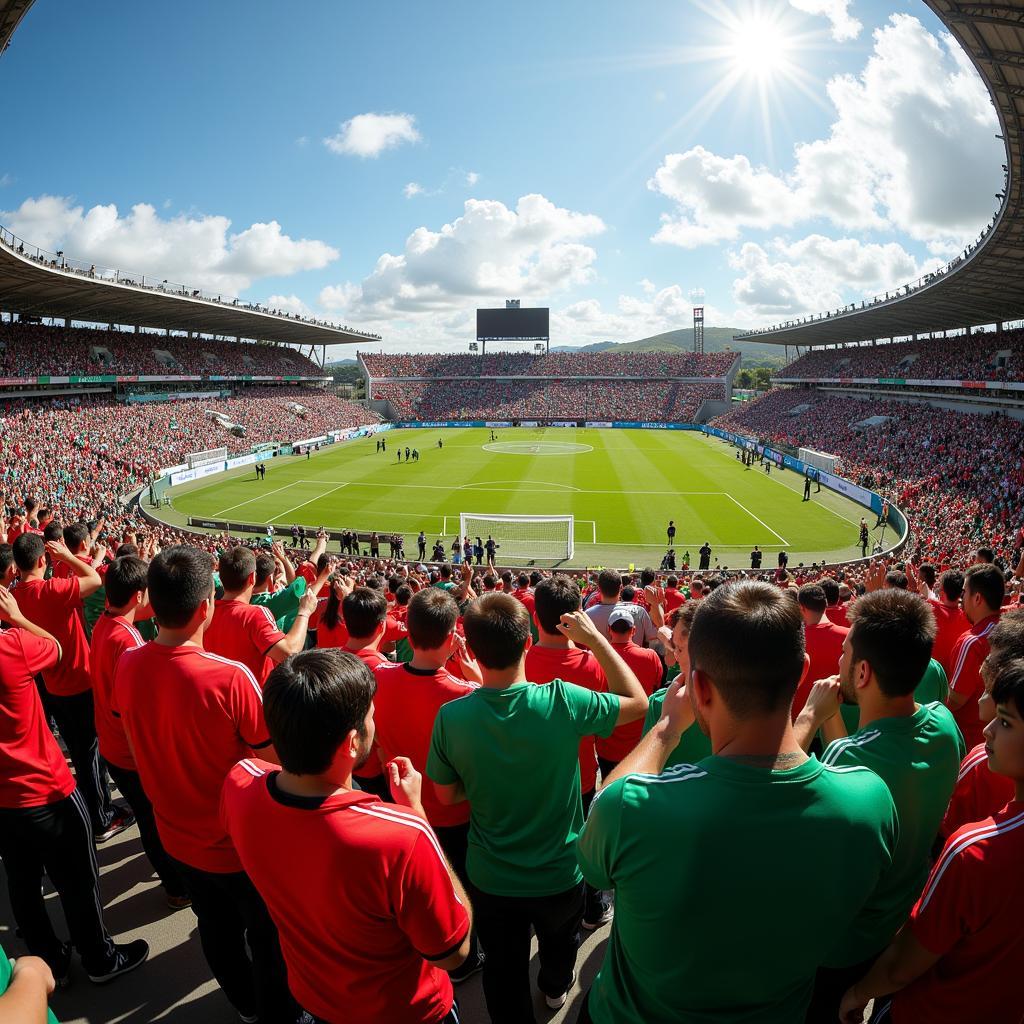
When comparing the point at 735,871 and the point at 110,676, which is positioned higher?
the point at 735,871

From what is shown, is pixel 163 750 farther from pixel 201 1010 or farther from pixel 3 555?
pixel 3 555

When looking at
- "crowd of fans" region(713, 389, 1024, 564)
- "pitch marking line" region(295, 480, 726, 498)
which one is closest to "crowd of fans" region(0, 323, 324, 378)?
"pitch marking line" region(295, 480, 726, 498)

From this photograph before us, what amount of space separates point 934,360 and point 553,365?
5802cm

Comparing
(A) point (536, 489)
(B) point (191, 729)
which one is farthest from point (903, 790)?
(A) point (536, 489)

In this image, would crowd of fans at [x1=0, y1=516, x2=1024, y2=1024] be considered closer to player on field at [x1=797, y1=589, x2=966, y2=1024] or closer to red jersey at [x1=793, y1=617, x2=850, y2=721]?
player on field at [x1=797, y1=589, x2=966, y2=1024]

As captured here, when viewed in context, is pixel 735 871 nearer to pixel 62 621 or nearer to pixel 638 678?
pixel 638 678

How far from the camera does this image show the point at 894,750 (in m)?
2.81

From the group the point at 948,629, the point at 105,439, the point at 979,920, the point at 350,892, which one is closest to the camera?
the point at 350,892

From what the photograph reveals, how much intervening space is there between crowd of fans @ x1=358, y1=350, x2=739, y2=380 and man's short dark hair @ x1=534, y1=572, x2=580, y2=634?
97.6 metres

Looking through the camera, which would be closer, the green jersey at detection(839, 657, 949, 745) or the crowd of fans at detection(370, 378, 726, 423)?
the green jersey at detection(839, 657, 949, 745)

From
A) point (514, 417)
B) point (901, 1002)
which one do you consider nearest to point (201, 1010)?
point (901, 1002)

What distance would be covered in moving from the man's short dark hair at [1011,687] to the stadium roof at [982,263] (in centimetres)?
1995

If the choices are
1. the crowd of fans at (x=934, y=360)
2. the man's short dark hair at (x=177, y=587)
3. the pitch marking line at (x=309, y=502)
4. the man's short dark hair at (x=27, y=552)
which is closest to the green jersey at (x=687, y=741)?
the man's short dark hair at (x=177, y=587)

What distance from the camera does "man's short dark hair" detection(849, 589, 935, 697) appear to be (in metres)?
2.84
